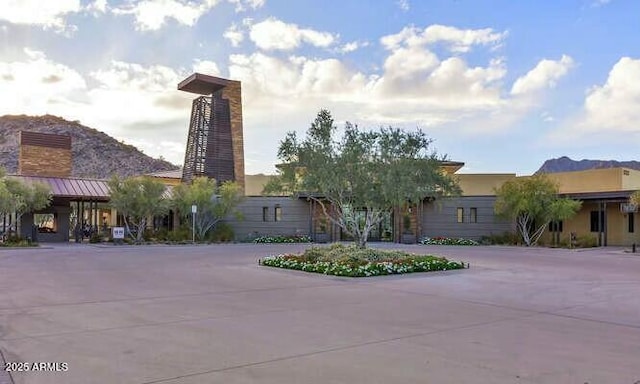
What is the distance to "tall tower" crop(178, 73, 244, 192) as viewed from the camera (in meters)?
42.9

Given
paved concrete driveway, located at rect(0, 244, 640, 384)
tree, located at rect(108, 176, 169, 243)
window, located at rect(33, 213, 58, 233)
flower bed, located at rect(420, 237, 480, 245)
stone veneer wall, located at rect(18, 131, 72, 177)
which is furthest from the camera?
stone veneer wall, located at rect(18, 131, 72, 177)

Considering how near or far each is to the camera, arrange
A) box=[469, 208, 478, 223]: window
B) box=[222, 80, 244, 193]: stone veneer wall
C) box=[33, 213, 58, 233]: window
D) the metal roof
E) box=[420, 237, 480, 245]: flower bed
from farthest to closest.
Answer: box=[222, 80, 244, 193]: stone veneer wall, box=[469, 208, 478, 223]: window, box=[33, 213, 58, 233]: window, box=[420, 237, 480, 245]: flower bed, the metal roof

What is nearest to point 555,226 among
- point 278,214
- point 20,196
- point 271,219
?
point 278,214

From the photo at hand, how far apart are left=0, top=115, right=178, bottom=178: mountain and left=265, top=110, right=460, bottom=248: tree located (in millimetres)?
62860

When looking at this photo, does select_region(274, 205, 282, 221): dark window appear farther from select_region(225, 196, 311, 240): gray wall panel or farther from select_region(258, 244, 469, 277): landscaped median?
select_region(258, 244, 469, 277): landscaped median

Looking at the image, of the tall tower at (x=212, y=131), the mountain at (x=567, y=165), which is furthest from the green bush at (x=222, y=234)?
the mountain at (x=567, y=165)

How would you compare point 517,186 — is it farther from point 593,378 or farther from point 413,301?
point 593,378

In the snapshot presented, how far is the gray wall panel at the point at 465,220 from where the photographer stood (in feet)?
122

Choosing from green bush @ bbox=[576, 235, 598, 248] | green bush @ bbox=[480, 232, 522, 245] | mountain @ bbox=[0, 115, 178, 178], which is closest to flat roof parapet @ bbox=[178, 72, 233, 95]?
green bush @ bbox=[480, 232, 522, 245]

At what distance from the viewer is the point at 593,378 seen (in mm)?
5781

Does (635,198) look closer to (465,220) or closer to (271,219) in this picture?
(465,220)

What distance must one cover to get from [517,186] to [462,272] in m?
18.4

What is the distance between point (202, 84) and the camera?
43.2 m

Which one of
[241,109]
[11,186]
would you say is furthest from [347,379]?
[241,109]
